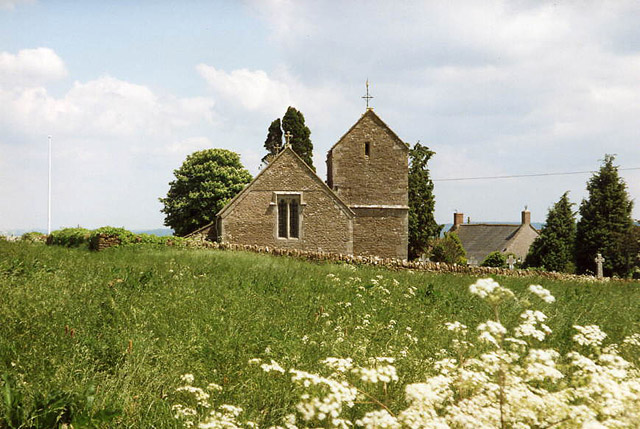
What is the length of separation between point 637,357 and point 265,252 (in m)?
17.0

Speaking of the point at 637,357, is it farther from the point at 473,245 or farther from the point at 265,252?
the point at 473,245

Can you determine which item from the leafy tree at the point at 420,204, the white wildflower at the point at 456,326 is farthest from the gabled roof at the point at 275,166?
the white wildflower at the point at 456,326

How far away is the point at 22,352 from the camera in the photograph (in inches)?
173

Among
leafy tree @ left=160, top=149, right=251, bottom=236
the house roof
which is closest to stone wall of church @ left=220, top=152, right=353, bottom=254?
leafy tree @ left=160, top=149, right=251, bottom=236

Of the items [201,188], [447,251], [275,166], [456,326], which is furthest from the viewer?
[201,188]

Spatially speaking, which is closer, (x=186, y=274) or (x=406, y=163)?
(x=186, y=274)

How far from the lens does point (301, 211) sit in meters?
24.8

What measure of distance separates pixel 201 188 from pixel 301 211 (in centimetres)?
1715

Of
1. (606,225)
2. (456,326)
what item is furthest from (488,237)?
(456,326)

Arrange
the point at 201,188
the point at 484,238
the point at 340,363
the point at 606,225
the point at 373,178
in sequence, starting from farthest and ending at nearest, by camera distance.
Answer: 1. the point at 484,238
2. the point at 201,188
3. the point at 606,225
4. the point at 373,178
5. the point at 340,363

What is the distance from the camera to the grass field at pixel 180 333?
3766 millimetres

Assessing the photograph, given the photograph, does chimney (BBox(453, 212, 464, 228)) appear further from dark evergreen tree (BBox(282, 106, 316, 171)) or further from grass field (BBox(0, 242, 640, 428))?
grass field (BBox(0, 242, 640, 428))

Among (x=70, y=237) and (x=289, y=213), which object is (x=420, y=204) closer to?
(x=289, y=213)

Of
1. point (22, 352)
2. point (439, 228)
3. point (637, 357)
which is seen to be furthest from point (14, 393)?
point (439, 228)
